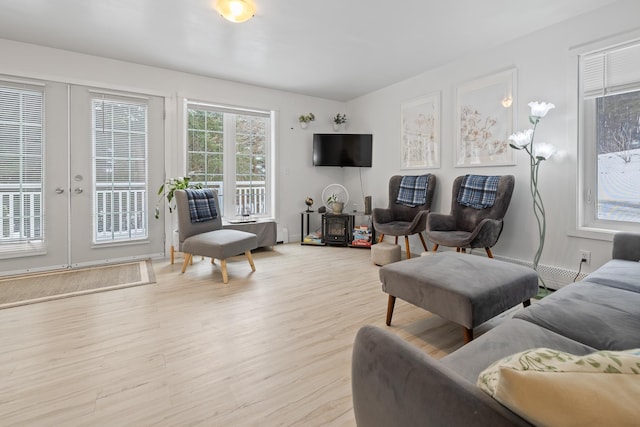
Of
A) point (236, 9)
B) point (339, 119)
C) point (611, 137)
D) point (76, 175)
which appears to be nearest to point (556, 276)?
point (611, 137)

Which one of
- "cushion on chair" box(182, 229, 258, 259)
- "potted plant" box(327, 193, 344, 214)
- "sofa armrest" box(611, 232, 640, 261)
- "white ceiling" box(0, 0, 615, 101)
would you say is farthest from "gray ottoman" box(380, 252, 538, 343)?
"potted plant" box(327, 193, 344, 214)

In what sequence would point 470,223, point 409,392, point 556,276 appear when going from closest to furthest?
point 409,392 → point 556,276 → point 470,223

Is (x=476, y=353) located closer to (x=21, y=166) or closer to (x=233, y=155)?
(x=233, y=155)

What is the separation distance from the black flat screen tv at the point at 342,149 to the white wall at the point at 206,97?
0.23 meters

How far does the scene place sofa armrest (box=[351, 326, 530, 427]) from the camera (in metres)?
0.58

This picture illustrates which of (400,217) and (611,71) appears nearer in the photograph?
(611,71)

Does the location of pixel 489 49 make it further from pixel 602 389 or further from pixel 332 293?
pixel 602 389

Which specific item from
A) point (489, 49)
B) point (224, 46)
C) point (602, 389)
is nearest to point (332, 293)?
point (602, 389)

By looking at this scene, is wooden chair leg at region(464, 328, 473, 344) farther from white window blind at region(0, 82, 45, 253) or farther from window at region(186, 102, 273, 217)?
white window blind at region(0, 82, 45, 253)

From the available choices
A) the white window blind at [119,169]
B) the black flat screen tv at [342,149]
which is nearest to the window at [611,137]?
the black flat screen tv at [342,149]

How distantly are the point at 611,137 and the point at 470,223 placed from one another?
135cm

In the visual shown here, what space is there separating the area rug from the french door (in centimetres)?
30

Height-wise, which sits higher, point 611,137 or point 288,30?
point 288,30

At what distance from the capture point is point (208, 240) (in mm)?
3219
